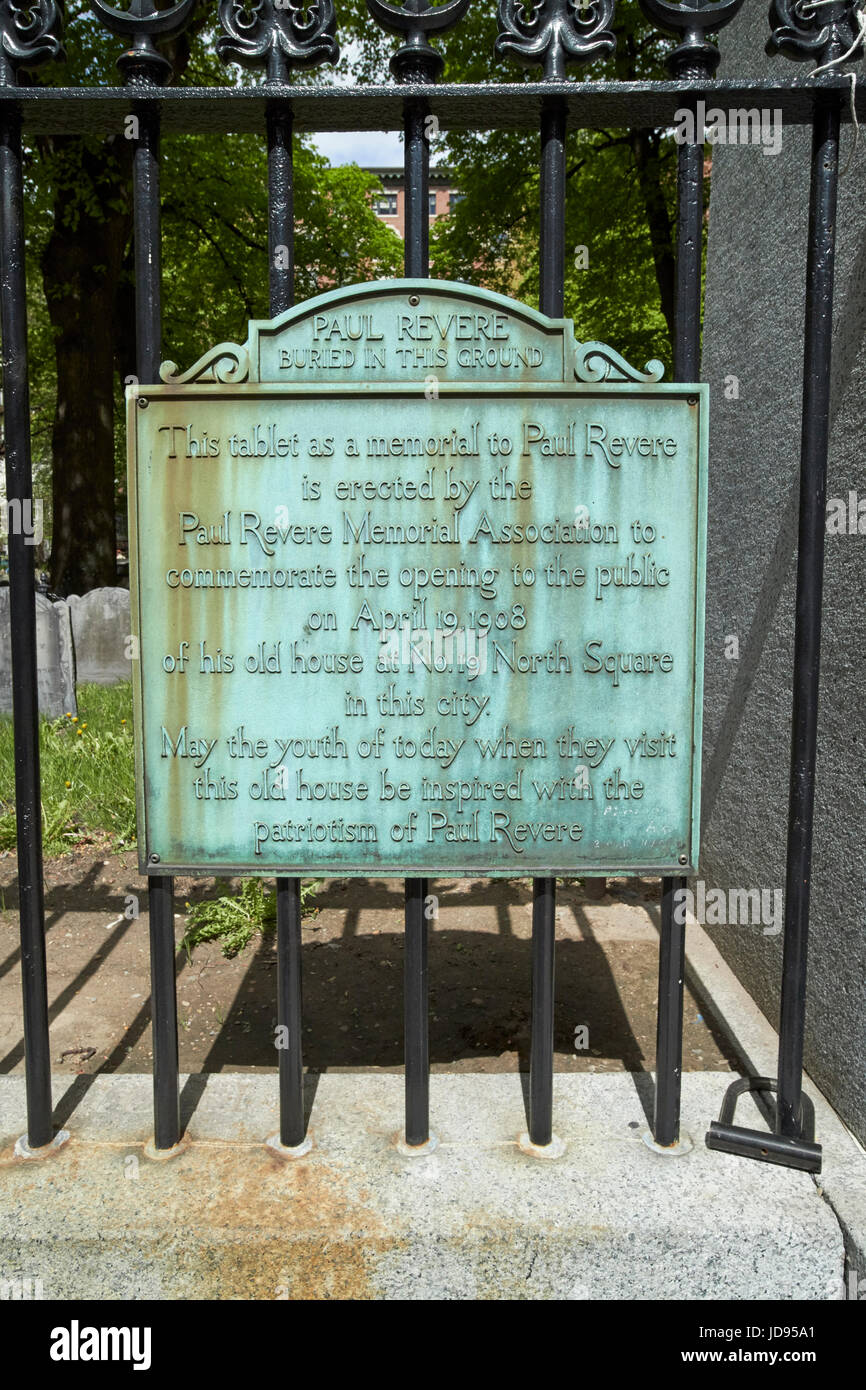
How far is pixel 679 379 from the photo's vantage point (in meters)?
2.44

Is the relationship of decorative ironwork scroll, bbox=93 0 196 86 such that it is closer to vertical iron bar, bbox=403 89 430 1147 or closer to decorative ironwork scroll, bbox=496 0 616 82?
vertical iron bar, bbox=403 89 430 1147

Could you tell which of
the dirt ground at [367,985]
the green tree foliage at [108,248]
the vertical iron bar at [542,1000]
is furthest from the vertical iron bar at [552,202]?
the green tree foliage at [108,248]

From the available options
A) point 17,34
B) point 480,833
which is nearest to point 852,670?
point 480,833

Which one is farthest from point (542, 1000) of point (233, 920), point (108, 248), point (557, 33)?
point (108, 248)

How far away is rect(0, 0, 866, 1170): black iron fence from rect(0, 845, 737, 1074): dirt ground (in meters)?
1.08

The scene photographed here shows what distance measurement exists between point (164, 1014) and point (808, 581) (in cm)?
196

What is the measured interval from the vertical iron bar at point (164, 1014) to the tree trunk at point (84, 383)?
39.7 ft

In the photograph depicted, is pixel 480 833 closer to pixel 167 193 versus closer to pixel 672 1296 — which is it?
pixel 672 1296

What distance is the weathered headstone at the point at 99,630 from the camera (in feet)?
38.3

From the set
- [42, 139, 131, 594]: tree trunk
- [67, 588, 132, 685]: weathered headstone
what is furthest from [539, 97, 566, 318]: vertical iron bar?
[42, 139, 131, 594]: tree trunk

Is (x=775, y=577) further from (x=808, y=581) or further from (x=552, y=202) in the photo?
(x=552, y=202)

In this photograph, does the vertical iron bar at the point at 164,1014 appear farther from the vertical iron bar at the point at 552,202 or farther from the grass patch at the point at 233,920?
the grass patch at the point at 233,920

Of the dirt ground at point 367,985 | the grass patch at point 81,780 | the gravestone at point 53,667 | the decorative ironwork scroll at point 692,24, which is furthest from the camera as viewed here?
the gravestone at point 53,667

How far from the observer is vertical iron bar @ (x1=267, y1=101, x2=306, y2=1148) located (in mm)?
2426
